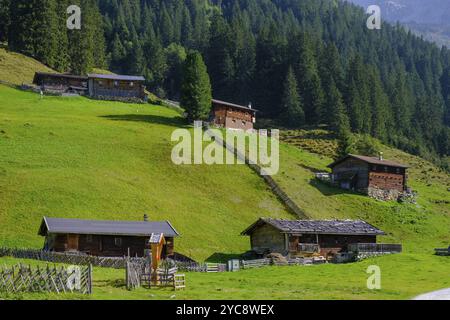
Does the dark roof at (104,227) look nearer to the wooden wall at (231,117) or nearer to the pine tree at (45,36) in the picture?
the wooden wall at (231,117)

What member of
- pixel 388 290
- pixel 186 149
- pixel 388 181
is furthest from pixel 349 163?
pixel 388 290

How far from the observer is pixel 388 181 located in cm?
9862

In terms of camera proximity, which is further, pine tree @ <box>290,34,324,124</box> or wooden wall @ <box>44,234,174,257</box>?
pine tree @ <box>290,34,324,124</box>

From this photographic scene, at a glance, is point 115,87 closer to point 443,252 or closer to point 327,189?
point 327,189

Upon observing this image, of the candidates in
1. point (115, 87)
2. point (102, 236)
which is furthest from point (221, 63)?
point (102, 236)

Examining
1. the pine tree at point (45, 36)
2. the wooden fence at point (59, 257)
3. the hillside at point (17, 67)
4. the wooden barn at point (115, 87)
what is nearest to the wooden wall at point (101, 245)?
the wooden fence at point (59, 257)

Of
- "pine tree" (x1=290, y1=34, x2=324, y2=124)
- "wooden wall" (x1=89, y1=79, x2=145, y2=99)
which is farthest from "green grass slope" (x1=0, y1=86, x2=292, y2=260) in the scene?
"pine tree" (x1=290, y1=34, x2=324, y2=124)

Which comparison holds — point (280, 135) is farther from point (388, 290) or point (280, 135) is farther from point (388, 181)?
point (388, 290)

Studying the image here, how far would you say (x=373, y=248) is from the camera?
221 feet

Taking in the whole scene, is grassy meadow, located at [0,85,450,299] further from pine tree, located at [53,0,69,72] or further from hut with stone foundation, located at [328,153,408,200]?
pine tree, located at [53,0,69,72]

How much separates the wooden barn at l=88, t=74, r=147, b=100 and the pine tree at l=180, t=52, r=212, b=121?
14867mm

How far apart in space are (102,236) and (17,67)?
81575 mm

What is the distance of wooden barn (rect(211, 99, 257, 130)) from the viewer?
121 meters

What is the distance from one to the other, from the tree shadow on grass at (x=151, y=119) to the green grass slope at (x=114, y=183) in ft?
3.63
